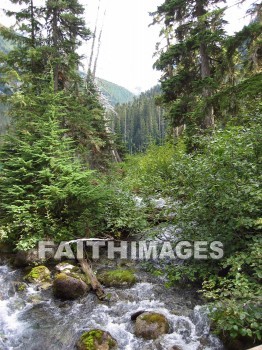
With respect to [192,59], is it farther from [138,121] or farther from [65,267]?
[138,121]

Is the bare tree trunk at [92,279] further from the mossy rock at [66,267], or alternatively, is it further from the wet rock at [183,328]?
the wet rock at [183,328]

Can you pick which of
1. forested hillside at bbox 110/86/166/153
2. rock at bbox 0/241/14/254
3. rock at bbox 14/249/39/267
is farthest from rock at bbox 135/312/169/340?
forested hillside at bbox 110/86/166/153

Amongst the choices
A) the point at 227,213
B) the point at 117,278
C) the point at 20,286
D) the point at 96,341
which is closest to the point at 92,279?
the point at 117,278

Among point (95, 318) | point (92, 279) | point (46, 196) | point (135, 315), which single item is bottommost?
point (95, 318)

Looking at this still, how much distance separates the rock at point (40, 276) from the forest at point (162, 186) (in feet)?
0.10

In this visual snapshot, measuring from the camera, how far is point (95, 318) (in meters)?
5.11

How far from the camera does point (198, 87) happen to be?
11477mm

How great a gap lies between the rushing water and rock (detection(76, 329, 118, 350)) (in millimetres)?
179

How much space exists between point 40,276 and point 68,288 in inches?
42.6

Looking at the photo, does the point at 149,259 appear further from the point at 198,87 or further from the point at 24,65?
the point at 24,65

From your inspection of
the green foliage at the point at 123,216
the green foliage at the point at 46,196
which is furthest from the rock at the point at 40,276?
the green foliage at the point at 123,216

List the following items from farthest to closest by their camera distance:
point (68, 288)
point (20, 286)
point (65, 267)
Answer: point (65, 267) < point (20, 286) < point (68, 288)

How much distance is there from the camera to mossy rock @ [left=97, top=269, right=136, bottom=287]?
627cm

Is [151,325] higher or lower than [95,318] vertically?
higher
